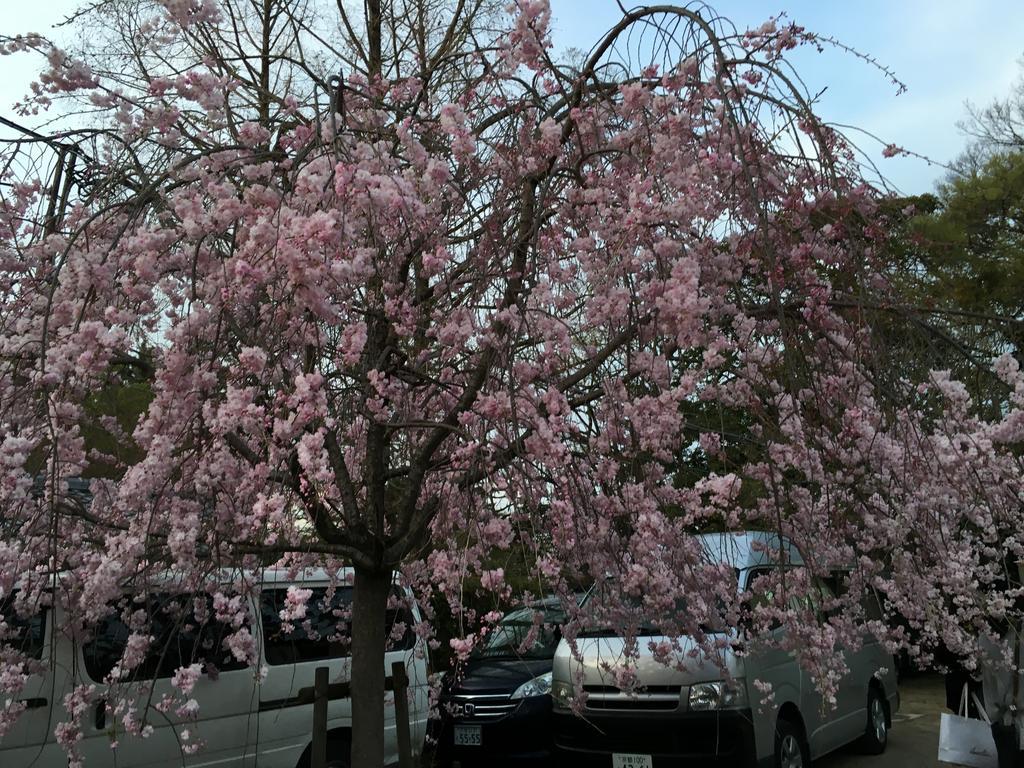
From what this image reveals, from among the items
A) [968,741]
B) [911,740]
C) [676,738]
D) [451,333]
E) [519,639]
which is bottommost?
[911,740]

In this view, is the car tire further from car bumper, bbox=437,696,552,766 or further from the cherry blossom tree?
the cherry blossom tree

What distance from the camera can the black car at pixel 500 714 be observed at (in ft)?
20.9

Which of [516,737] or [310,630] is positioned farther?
[516,737]

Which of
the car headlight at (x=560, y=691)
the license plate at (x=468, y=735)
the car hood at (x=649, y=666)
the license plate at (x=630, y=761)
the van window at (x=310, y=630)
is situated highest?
the van window at (x=310, y=630)

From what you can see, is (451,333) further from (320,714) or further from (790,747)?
(790,747)

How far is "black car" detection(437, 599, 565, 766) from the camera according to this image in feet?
20.9

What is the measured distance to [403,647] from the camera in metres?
6.34

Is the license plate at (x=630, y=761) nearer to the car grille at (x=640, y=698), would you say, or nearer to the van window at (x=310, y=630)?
the car grille at (x=640, y=698)

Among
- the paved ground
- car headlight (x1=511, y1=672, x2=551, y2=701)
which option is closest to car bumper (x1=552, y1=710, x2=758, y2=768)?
car headlight (x1=511, y1=672, x2=551, y2=701)

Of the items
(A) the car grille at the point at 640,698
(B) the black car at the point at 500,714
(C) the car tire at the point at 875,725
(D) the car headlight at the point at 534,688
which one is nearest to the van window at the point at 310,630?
(B) the black car at the point at 500,714

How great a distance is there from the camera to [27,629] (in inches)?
152

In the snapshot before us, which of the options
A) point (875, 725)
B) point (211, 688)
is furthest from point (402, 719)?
point (875, 725)

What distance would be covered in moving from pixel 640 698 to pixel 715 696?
47 centimetres

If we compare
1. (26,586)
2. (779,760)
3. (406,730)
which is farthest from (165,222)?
(779,760)
